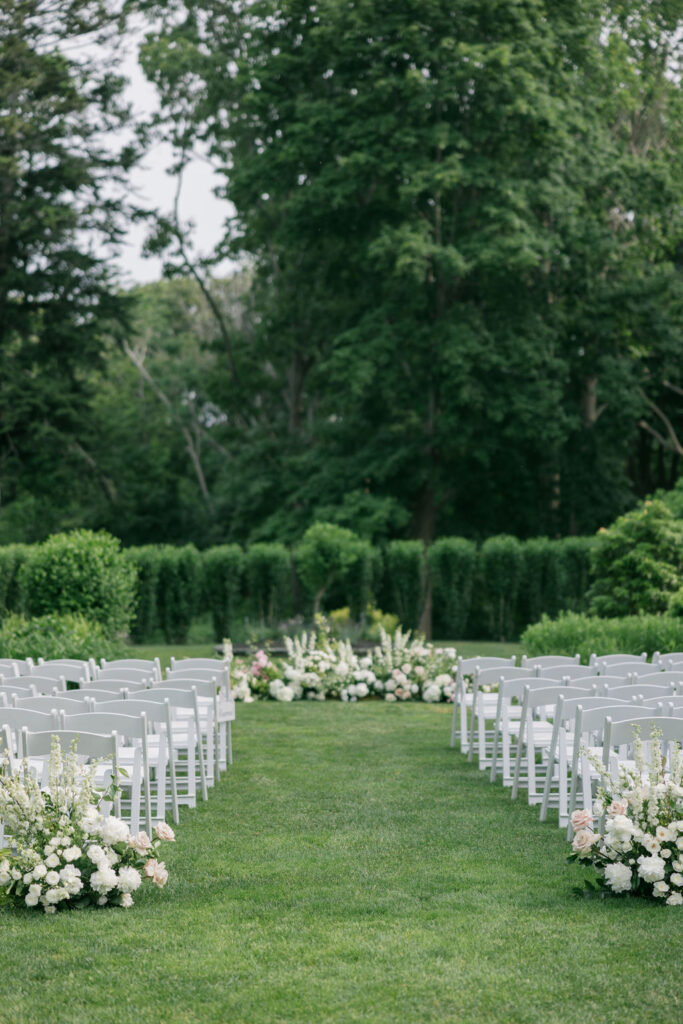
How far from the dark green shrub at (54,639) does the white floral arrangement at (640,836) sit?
27.8 ft

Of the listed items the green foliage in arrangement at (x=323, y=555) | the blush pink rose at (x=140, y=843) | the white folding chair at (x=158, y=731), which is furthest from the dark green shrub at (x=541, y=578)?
the blush pink rose at (x=140, y=843)

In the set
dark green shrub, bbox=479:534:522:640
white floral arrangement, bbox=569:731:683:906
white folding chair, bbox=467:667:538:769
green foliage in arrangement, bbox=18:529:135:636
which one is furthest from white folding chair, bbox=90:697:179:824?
dark green shrub, bbox=479:534:522:640

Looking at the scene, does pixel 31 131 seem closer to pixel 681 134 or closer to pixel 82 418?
pixel 82 418

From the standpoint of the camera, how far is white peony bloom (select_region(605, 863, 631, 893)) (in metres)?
5.59

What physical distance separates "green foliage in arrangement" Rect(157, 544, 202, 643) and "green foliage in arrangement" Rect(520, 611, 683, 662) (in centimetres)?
1028

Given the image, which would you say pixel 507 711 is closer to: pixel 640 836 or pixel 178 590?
pixel 640 836

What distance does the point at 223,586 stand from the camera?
23.6 metres

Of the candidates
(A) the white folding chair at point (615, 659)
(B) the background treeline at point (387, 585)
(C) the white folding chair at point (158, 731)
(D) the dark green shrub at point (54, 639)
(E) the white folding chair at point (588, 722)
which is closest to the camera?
(E) the white folding chair at point (588, 722)

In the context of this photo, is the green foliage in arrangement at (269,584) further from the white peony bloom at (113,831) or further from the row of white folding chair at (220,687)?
the white peony bloom at (113,831)

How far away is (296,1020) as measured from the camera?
165 inches

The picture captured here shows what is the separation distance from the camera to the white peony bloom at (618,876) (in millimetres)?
5590

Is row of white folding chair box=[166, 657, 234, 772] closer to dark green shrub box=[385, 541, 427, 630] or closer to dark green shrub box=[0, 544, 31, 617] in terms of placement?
dark green shrub box=[0, 544, 31, 617]

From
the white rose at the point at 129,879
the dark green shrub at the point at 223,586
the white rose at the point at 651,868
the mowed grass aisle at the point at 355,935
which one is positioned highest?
the dark green shrub at the point at 223,586

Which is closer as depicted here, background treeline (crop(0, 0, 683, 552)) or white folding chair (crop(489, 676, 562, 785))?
white folding chair (crop(489, 676, 562, 785))
